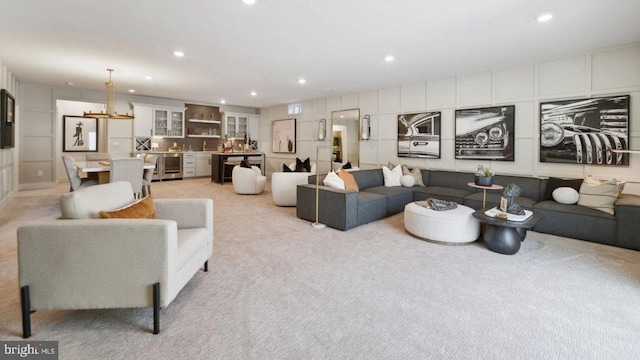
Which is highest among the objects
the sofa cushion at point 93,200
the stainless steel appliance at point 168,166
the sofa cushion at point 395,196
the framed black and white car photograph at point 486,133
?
the framed black and white car photograph at point 486,133

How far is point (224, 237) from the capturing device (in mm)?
3959

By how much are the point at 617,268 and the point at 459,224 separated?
1434 mm

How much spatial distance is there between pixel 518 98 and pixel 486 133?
728 mm

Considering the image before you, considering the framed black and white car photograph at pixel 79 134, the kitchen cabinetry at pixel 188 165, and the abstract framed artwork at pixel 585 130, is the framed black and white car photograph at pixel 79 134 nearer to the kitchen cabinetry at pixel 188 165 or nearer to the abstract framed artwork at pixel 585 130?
the kitchen cabinetry at pixel 188 165

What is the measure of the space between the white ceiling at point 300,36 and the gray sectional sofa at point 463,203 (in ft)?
6.36

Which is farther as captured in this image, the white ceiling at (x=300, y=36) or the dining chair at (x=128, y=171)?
the dining chair at (x=128, y=171)

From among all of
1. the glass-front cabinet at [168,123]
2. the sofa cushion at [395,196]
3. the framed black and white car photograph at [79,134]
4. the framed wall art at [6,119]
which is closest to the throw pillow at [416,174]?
the sofa cushion at [395,196]

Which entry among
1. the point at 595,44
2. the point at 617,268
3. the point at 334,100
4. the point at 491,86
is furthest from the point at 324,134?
the point at 617,268

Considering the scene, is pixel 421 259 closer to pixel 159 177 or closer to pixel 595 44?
pixel 595 44

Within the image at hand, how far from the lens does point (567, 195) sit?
4.18 meters

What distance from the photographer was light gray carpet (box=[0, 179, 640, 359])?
1.83 metres

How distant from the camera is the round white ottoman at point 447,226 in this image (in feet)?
12.2

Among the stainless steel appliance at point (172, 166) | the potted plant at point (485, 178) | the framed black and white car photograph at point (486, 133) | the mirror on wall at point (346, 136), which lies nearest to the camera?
the potted plant at point (485, 178)

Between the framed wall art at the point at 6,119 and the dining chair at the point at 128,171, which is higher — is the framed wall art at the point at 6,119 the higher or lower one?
the higher one
